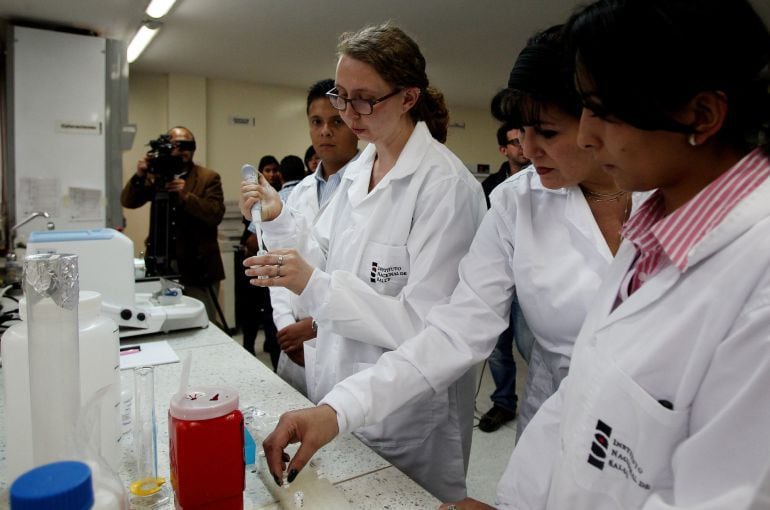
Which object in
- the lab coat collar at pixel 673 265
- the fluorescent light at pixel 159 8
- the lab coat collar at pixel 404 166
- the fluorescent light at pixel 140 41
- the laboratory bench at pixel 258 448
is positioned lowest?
the laboratory bench at pixel 258 448

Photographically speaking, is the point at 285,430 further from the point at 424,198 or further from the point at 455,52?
the point at 455,52

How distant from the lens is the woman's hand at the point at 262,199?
5.06 ft

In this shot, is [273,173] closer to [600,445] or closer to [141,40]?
[141,40]

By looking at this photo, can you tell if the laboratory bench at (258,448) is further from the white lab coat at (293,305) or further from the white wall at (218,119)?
the white wall at (218,119)

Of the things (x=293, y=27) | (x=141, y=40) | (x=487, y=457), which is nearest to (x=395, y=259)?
(x=487, y=457)

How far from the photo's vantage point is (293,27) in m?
4.14

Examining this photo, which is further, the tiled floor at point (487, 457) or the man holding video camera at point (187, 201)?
the man holding video camera at point (187, 201)

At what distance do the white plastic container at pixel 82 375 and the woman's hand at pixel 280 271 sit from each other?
45 centimetres

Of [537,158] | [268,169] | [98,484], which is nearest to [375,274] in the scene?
[537,158]

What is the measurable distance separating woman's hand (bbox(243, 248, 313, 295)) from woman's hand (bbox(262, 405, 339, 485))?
38 centimetres

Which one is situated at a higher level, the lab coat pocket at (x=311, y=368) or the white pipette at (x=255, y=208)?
the white pipette at (x=255, y=208)

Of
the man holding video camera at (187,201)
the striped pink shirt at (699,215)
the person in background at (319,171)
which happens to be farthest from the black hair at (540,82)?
the man holding video camera at (187,201)

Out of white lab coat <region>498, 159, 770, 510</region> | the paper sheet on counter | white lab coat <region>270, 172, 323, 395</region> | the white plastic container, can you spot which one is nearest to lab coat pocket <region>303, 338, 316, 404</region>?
white lab coat <region>270, 172, 323, 395</region>

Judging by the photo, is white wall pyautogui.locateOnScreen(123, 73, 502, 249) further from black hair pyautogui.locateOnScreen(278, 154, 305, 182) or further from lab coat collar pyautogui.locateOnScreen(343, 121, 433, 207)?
lab coat collar pyautogui.locateOnScreen(343, 121, 433, 207)
